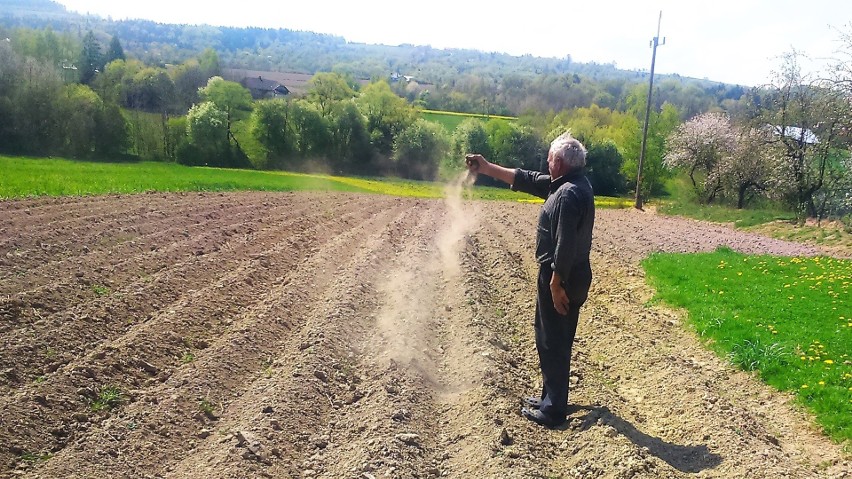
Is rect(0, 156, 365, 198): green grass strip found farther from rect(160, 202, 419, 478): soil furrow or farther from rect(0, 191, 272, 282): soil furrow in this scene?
rect(160, 202, 419, 478): soil furrow

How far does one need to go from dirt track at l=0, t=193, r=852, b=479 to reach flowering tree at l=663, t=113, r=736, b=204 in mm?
31468

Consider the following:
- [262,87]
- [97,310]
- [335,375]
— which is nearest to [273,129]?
[97,310]

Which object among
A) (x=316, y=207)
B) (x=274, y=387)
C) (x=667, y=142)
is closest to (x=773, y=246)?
(x=316, y=207)

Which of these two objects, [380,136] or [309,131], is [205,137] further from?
[380,136]

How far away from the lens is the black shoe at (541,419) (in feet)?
18.5

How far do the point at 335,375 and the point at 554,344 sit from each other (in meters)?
→ 2.36

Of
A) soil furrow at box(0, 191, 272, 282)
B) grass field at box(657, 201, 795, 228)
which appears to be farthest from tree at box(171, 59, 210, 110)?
soil furrow at box(0, 191, 272, 282)

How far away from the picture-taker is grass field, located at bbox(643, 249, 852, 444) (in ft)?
22.9

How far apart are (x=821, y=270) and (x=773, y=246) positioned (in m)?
5.71

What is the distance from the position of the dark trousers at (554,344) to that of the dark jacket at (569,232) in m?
0.19

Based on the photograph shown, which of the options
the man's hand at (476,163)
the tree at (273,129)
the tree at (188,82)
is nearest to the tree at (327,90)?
the tree at (273,129)

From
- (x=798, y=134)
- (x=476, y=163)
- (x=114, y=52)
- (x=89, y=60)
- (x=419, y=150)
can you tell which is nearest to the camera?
(x=476, y=163)

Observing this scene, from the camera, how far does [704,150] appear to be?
41.6 meters

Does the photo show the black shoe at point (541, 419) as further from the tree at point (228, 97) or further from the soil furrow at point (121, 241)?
the tree at point (228, 97)
